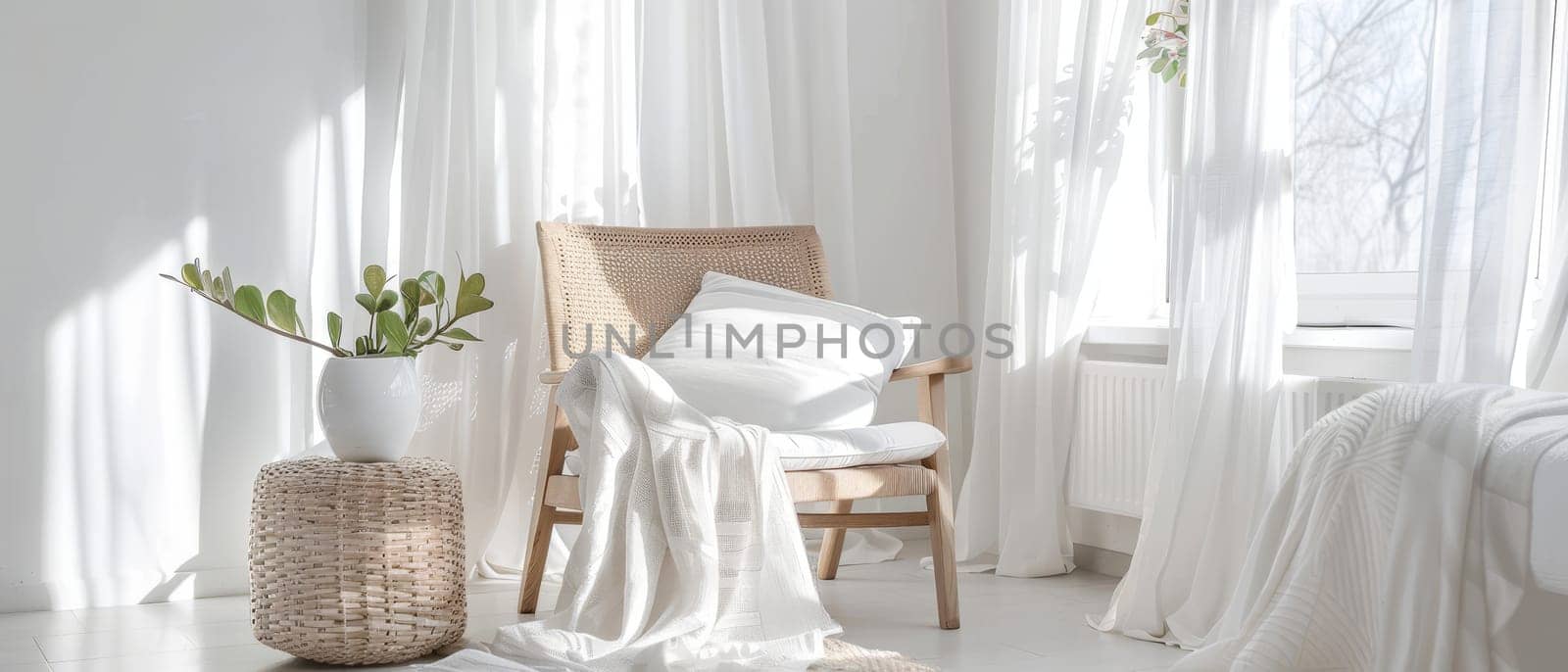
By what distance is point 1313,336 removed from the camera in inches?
96.6

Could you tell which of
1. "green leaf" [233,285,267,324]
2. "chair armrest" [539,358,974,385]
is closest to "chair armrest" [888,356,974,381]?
"chair armrest" [539,358,974,385]

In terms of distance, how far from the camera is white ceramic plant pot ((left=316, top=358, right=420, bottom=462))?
222cm

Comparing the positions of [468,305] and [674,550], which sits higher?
[468,305]

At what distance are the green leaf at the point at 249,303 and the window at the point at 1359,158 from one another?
204 cm

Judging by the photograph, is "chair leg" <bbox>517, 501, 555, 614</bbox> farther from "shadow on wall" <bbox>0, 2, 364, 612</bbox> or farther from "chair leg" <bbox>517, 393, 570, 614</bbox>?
"shadow on wall" <bbox>0, 2, 364, 612</bbox>

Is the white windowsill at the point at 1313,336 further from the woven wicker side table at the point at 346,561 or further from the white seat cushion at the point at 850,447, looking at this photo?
the woven wicker side table at the point at 346,561

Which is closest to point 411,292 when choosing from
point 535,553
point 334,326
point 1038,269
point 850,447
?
point 334,326

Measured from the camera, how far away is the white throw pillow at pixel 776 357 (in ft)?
8.24

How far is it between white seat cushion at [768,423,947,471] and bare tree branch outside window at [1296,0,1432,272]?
945 millimetres

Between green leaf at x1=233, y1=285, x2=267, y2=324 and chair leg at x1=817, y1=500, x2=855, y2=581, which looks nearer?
green leaf at x1=233, y1=285, x2=267, y2=324

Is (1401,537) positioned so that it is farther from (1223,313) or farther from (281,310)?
(281,310)

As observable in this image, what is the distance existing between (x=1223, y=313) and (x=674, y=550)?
106cm

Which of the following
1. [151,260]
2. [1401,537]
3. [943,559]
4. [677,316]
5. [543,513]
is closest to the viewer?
[1401,537]

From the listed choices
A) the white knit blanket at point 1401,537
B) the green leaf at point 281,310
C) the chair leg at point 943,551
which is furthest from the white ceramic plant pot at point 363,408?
the white knit blanket at point 1401,537
